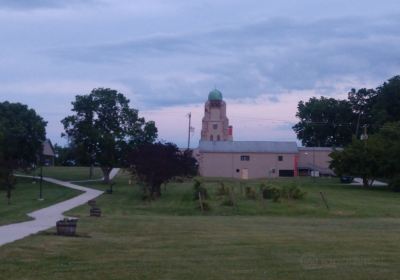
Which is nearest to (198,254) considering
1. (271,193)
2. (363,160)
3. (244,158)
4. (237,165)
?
(271,193)

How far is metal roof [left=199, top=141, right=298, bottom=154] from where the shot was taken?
10469cm

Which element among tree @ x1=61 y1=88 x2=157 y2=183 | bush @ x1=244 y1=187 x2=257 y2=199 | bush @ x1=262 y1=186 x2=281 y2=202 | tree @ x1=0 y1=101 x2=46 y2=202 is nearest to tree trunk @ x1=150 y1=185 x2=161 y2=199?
bush @ x1=244 y1=187 x2=257 y2=199

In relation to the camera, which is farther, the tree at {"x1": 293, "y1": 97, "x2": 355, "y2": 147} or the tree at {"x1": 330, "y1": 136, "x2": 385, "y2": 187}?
the tree at {"x1": 293, "y1": 97, "x2": 355, "y2": 147}

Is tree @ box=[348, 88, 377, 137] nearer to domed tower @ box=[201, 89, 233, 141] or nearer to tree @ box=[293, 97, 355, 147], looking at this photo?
tree @ box=[293, 97, 355, 147]

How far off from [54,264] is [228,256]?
3.64 metres

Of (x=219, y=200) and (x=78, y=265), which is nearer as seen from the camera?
(x=78, y=265)

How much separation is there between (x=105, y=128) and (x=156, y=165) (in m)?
30.5

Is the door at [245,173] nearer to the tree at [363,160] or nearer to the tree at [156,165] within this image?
the tree at [363,160]

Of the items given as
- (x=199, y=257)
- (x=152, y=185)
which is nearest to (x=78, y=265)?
(x=199, y=257)

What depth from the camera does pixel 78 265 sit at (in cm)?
1453

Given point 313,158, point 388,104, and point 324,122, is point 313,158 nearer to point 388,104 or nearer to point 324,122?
point 388,104

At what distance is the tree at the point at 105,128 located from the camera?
80500mm

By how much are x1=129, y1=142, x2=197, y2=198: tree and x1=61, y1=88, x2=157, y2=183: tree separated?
23.4 metres

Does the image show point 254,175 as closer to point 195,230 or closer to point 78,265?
point 195,230
